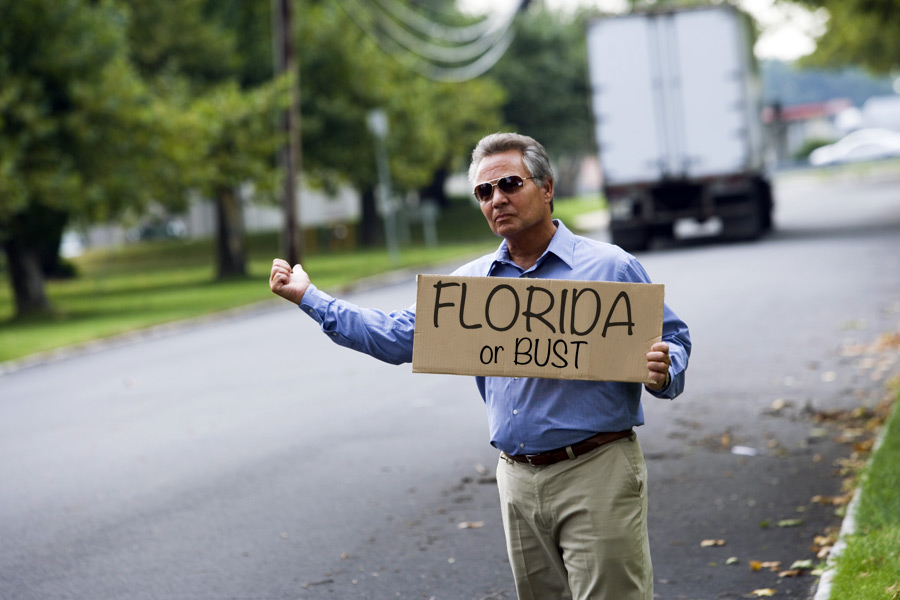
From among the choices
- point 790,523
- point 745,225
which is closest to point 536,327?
point 790,523

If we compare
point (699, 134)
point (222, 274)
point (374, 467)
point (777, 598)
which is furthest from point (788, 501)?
point (222, 274)

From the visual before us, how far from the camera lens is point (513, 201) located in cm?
383

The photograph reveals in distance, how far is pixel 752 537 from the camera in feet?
22.0

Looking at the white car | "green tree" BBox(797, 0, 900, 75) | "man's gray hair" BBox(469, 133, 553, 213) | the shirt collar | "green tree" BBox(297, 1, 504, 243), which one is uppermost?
"green tree" BBox(797, 0, 900, 75)

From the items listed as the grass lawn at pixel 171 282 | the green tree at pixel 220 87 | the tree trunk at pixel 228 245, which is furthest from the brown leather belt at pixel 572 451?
the tree trunk at pixel 228 245

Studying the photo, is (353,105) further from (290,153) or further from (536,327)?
(536,327)

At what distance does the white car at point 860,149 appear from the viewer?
74375 millimetres

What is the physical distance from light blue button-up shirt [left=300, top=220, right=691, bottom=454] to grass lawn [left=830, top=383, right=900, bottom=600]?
173 centimetres

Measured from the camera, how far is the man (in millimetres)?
3746

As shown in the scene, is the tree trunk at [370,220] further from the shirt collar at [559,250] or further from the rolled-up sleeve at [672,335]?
the rolled-up sleeve at [672,335]

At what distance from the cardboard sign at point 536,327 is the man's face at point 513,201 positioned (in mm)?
166

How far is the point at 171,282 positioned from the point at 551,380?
30890 mm

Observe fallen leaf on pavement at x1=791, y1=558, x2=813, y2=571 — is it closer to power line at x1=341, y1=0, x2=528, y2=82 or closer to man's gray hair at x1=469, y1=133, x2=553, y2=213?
man's gray hair at x1=469, y1=133, x2=553, y2=213

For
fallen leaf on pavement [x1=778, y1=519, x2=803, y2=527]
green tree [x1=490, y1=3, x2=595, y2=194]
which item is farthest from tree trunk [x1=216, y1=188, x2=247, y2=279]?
fallen leaf on pavement [x1=778, y1=519, x2=803, y2=527]
